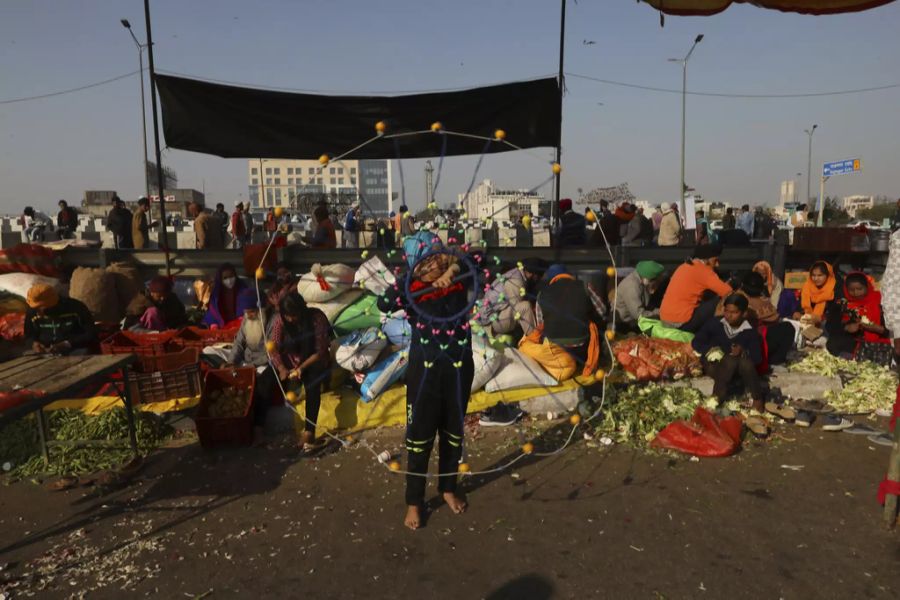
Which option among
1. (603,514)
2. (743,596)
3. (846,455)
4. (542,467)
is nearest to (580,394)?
(542,467)

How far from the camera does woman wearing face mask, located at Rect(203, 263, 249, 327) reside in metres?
7.38

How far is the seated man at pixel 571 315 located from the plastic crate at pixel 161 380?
3673 mm

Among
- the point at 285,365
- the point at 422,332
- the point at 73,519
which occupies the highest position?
the point at 422,332

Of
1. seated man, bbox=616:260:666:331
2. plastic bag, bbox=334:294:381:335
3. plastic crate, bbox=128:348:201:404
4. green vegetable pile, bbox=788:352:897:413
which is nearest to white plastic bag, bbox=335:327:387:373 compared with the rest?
plastic bag, bbox=334:294:381:335

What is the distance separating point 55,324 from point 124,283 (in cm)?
234

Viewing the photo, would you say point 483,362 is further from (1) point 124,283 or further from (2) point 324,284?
(1) point 124,283

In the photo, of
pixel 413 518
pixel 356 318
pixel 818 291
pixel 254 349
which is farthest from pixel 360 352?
pixel 818 291

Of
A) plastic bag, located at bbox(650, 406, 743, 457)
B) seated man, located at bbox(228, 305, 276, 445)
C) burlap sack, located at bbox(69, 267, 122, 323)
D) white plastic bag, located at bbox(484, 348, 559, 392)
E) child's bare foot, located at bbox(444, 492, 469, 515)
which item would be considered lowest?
child's bare foot, located at bbox(444, 492, 469, 515)

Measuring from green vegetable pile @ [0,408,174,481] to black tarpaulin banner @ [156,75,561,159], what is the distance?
399 centimetres

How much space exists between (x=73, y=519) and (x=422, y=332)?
2969mm

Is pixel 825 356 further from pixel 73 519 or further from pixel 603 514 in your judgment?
pixel 73 519

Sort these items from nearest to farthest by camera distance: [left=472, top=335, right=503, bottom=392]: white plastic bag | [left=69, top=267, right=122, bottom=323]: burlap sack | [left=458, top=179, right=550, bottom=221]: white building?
[left=458, top=179, right=550, bottom=221]: white building, [left=472, top=335, right=503, bottom=392]: white plastic bag, [left=69, top=267, right=122, bottom=323]: burlap sack

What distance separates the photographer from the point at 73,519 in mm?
4020

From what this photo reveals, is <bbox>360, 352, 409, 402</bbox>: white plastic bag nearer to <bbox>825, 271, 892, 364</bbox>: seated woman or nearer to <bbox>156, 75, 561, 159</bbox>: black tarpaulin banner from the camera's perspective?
<bbox>156, 75, 561, 159</bbox>: black tarpaulin banner
